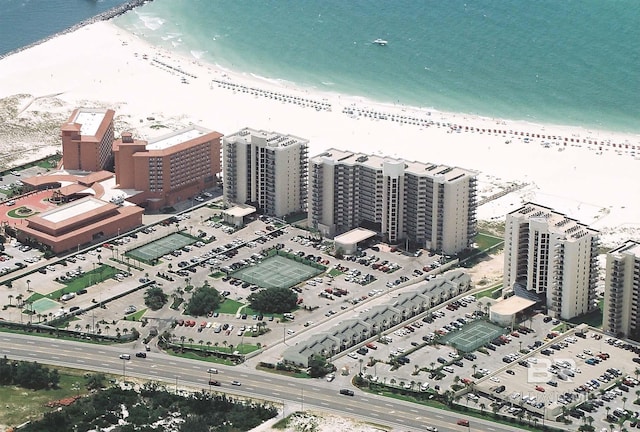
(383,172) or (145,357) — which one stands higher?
(383,172)

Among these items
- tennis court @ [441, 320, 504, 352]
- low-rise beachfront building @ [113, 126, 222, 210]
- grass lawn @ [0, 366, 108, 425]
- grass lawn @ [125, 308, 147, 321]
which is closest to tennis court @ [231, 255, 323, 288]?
grass lawn @ [125, 308, 147, 321]

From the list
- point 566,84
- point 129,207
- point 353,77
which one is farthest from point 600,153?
point 129,207

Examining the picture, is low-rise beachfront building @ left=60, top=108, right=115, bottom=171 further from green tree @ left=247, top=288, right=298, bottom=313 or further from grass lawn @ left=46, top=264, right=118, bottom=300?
green tree @ left=247, top=288, right=298, bottom=313

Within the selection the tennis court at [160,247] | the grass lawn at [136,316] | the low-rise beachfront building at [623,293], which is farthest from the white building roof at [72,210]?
the low-rise beachfront building at [623,293]

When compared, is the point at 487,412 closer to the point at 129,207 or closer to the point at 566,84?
the point at 129,207

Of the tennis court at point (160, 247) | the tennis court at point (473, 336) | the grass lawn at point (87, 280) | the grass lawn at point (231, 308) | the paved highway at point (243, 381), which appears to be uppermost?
the tennis court at point (160, 247)

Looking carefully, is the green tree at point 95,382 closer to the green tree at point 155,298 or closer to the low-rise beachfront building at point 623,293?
the green tree at point 155,298
